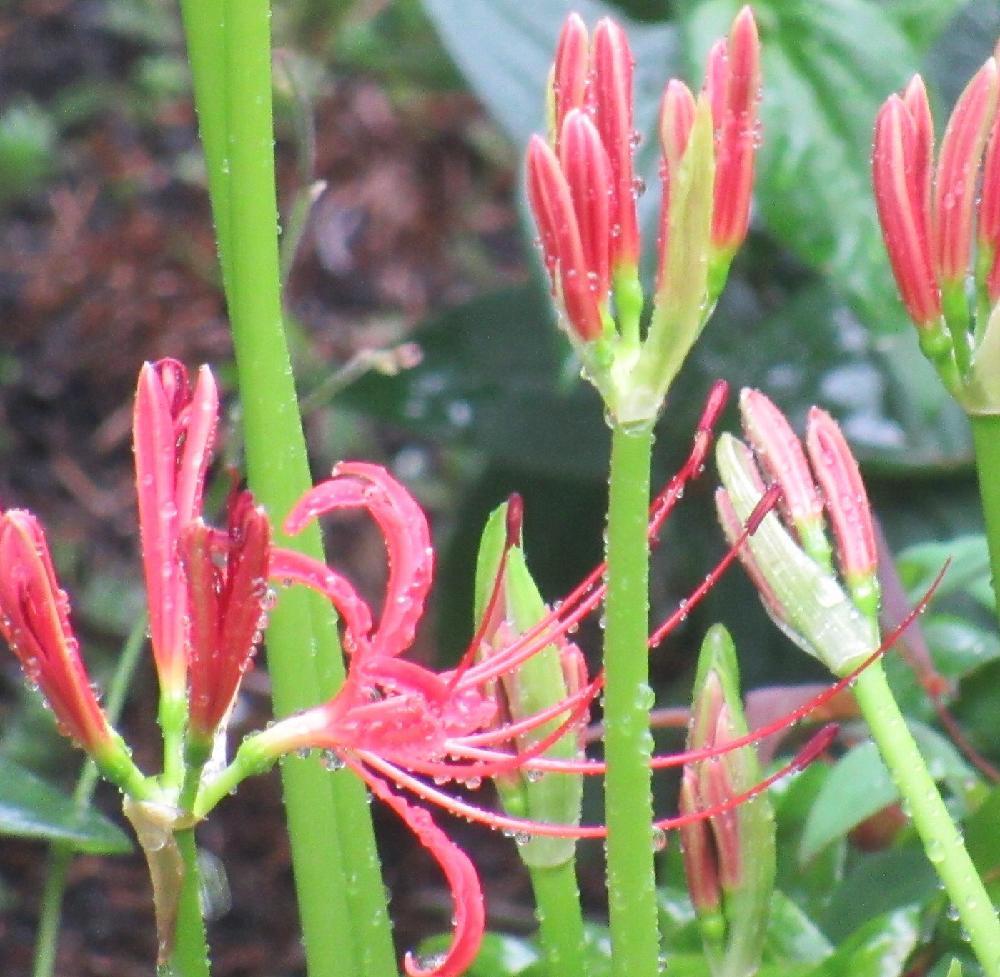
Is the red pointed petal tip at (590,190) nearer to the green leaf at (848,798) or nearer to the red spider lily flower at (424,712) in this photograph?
the red spider lily flower at (424,712)

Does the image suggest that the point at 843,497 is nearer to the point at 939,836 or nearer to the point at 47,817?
the point at 939,836

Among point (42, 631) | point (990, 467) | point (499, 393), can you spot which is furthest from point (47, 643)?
point (499, 393)

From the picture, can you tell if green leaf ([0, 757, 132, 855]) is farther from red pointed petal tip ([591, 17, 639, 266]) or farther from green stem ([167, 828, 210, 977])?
red pointed petal tip ([591, 17, 639, 266])

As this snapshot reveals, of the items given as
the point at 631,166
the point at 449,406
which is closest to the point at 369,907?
the point at 631,166

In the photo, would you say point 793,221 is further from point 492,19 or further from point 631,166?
point 631,166

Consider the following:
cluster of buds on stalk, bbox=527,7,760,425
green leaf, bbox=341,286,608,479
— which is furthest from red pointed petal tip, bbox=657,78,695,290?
green leaf, bbox=341,286,608,479

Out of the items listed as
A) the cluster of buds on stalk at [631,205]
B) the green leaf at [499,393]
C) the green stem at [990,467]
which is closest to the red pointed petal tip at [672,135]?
the cluster of buds on stalk at [631,205]
